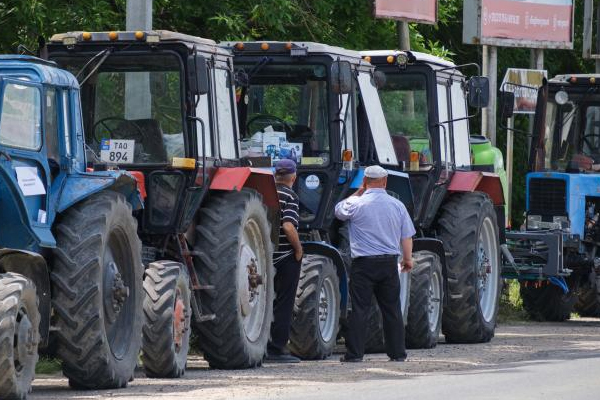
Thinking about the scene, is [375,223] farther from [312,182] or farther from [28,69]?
[28,69]

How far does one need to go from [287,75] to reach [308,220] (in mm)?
1413

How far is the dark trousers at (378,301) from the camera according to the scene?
1627 cm

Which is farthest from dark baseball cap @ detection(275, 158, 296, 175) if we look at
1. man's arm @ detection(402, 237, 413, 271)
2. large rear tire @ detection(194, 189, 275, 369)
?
man's arm @ detection(402, 237, 413, 271)

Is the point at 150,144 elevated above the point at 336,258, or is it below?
above

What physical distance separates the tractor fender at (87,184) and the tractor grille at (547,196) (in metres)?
10.9

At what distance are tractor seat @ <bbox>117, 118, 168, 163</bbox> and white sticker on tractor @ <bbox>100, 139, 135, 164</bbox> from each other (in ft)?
0.22

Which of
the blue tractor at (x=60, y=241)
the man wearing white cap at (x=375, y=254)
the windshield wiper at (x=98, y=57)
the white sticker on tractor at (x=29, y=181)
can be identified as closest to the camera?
the blue tractor at (x=60, y=241)

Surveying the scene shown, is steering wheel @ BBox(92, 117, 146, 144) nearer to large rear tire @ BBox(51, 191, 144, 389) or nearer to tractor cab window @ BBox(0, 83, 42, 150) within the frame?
large rear tire @ BBox(51, 191, 144, 389)

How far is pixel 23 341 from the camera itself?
37.2 ft

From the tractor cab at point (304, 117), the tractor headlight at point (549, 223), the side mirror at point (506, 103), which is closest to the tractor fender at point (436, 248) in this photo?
the tractor cab at point (304, 117)

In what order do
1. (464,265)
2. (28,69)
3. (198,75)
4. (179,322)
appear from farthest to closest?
(464,265), (198,75), (179,322), (28,69)

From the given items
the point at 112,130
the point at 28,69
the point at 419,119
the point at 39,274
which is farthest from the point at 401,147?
the point at 39,274

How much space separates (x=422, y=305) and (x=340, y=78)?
285 cm

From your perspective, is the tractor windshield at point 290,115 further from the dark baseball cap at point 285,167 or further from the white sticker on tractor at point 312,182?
the dark baseball cap at point 285,167
